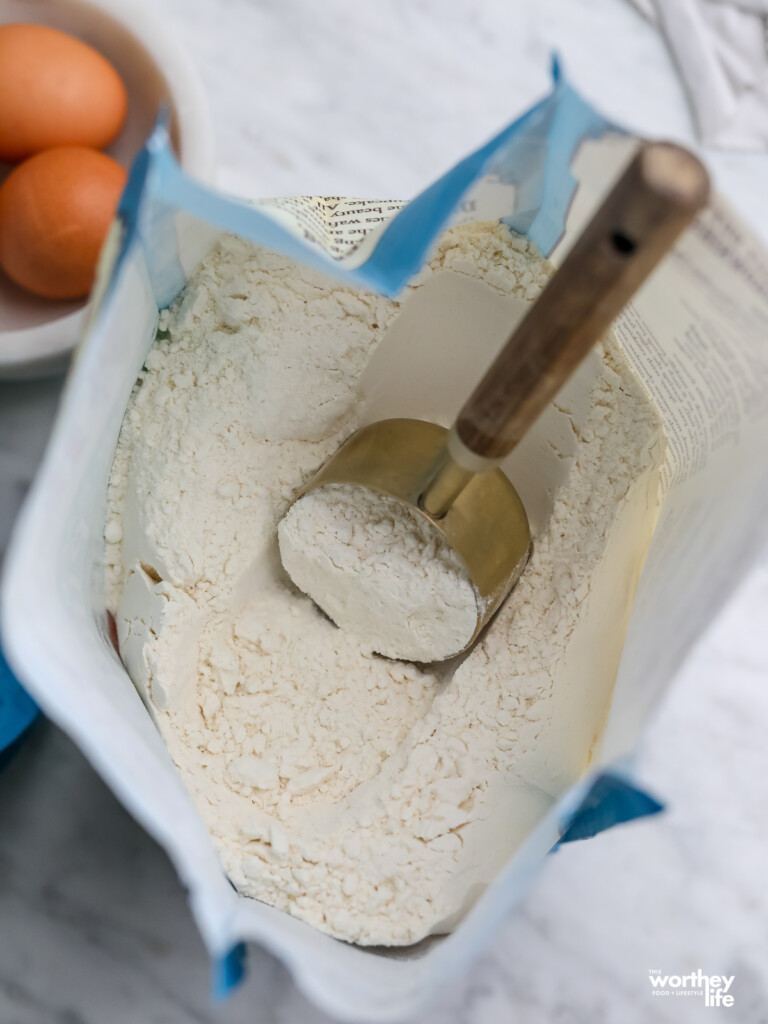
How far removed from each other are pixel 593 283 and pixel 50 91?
1.43ft

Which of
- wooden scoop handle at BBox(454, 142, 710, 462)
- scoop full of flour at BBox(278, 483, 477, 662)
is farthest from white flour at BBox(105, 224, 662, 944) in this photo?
wooden scoop handle at BBox(454, 142, 710, 462)

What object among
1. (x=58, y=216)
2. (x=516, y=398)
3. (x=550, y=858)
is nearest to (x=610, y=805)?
(x=516, y=398)

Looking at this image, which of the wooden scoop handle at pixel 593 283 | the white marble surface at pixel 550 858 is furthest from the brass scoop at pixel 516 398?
the white marble surface at pixel 550 858

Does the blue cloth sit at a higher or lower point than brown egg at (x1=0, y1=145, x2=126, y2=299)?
higher

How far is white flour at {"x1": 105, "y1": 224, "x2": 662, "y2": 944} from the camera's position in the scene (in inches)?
16.9

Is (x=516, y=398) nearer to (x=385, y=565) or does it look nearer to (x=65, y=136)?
(x=385, y=565)

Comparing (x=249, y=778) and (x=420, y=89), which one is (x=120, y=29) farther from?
(x=249, y=778)

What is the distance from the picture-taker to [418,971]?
0.35 m

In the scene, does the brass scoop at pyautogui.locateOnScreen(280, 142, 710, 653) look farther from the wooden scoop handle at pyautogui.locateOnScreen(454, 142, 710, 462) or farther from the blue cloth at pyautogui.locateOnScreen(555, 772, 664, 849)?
the blue cloth at pyautogui.locateOnScreen(555, 772, 664, 849)

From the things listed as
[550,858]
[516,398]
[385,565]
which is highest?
[516,398]

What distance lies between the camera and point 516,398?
0.33 metres

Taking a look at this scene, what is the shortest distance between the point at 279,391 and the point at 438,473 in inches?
4.2

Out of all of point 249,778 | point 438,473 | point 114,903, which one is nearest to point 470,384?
point 438,473

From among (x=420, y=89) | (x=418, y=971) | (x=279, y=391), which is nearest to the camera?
(x=418, y=971)
